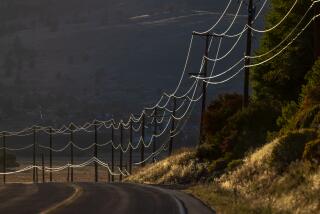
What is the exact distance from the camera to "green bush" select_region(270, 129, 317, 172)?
30.7 m

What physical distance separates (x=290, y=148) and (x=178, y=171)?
73.2 ft

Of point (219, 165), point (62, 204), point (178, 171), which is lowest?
point (178, 171)

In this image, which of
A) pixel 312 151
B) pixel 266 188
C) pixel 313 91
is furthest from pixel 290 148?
pixel 313 91

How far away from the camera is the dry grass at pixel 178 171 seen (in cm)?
5006

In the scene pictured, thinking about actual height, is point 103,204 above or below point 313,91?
below

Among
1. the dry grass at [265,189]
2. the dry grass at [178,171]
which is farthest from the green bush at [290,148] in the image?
the dry grass at [178,171]

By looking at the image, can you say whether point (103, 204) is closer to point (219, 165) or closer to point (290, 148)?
point (290, 148)

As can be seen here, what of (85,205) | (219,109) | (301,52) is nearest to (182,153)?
(219,109)

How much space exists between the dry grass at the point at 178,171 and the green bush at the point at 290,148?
16.6 m

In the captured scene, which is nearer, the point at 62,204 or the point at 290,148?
the point at 62,204

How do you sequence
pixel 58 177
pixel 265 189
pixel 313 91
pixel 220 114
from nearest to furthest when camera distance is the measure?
pixel 265 189 → pixel 313 91 → pixel 220 114 → pixel 58 177

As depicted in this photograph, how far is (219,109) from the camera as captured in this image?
184 ft

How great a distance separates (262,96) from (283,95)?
3.26 m

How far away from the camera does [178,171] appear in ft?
175
